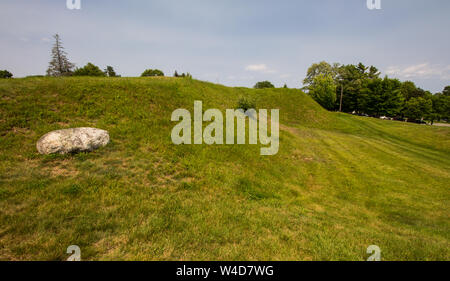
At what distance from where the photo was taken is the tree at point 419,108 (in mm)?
54781

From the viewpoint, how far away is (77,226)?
4.97m

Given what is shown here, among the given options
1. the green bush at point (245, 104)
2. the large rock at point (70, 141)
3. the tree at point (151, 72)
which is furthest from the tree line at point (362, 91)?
the large rock at point (70, 141)

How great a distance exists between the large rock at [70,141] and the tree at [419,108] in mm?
86795

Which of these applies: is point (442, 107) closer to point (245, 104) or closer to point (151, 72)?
point (245, 104)

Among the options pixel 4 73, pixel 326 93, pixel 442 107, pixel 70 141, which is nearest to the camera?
pixel 70 141

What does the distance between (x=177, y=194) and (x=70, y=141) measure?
6.24 meters

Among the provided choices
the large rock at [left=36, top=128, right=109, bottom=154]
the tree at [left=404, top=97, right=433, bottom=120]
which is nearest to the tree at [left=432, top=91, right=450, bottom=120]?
the tree at [left=404, top=97, right=433, bottom=120]

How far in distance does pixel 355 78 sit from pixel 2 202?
283 feet

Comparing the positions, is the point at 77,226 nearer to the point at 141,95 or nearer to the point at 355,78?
the point at 141,95

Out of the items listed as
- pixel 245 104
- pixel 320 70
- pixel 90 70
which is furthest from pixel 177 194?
pixel 320 70

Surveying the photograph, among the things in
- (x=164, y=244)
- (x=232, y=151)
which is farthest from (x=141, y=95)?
(x=164, y=244)

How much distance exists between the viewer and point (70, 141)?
27.2ft

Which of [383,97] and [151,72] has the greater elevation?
[151,72]

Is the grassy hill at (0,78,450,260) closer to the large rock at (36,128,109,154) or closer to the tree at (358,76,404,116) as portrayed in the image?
the large rock at (36,128,109,154)
